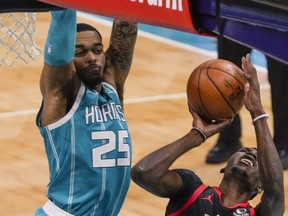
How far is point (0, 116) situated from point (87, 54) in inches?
159

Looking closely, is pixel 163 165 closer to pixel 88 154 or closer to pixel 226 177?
pixel 226 177

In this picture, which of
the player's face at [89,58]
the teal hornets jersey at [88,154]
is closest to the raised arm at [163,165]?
the teal hornets jersey at [88,154]

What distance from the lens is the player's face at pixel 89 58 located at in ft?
15.9

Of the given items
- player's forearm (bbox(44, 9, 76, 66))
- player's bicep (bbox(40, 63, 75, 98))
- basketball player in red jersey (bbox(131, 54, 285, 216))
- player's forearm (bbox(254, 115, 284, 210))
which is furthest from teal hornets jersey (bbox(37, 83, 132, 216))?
player's forearm (bbox(254, 115, 284, 210))

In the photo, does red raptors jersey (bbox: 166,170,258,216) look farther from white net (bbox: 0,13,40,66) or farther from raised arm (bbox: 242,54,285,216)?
white net (bbox: 0,13,40,66)

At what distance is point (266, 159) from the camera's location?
13.2ft

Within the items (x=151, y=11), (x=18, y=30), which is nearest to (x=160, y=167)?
(x=151, y=11)

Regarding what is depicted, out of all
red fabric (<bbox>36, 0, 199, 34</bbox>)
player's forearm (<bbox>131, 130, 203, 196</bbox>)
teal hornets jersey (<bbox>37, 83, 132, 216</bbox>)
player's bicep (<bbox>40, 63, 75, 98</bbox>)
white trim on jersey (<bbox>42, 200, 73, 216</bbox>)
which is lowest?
white trim on jersey (<bbox>42, 200, 73, 216</bbox>)

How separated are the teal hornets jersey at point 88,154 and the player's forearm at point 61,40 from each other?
33 cm

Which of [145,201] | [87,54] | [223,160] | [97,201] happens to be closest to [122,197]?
[97,201]

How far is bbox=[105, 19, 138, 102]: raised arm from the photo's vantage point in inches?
209

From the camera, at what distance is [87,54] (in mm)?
4887

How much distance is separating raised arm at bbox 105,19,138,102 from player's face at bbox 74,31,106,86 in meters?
0.35

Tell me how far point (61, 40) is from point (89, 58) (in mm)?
413
